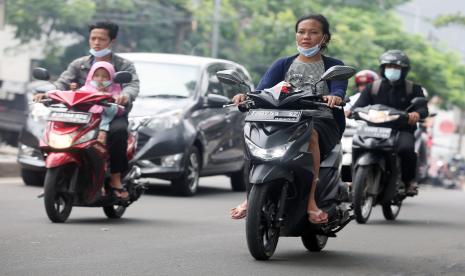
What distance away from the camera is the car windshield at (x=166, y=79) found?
15.8m

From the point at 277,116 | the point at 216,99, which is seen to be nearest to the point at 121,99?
the point at 277,116

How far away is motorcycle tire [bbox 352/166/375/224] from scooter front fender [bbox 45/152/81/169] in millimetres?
3208

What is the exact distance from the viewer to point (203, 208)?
44.7 ft

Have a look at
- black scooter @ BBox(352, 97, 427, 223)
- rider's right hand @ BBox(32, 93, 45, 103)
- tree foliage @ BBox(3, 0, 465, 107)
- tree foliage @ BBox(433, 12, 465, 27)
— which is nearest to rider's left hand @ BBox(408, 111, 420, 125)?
black scooter @ BBox(352, 97, 427, 223)

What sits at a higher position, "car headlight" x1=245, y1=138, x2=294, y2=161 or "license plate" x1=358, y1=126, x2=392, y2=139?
"car headlight" x1=245, y1=138, x2=294, y2=161

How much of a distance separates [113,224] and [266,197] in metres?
3.07

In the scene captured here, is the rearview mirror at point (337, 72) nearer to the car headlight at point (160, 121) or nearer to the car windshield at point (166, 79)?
the car headlight at point (160, 121)

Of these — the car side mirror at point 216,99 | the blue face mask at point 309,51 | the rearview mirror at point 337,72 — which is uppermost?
the blue face mask at point 309,51

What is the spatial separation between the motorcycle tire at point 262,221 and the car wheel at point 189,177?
7.11 m

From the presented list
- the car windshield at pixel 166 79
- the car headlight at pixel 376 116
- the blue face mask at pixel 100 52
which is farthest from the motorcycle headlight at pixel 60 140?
the car windshield at pixel 166 79

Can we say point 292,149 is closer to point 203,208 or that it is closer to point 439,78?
point 203,208

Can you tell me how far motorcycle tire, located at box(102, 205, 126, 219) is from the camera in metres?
11.3

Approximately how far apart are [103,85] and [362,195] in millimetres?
3074

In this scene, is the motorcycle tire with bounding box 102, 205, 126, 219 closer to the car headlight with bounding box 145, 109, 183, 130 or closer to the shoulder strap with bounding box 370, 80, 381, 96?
the shoulder strap with bounding box 370, 80, 381, 96
